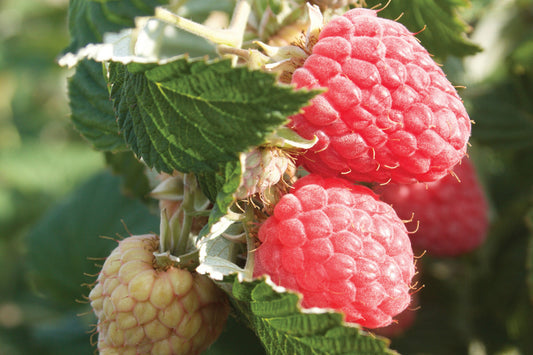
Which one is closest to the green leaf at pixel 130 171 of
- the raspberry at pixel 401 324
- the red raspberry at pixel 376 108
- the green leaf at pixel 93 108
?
the green leaf at pixel 93 108

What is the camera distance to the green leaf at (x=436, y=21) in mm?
1033

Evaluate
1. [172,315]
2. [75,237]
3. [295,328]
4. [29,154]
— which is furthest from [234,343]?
[29,154]

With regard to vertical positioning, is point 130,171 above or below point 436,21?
below

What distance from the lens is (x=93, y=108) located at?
1136 millimetres

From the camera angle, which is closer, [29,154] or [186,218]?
[186,218]

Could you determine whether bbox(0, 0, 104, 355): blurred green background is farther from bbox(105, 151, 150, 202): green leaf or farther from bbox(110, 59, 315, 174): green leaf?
bbox(110, 59, 315, 174): green leaf

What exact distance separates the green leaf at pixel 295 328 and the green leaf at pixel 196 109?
0.56ft

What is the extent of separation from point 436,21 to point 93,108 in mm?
688

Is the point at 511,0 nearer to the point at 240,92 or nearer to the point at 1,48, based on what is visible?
the point at 240,92

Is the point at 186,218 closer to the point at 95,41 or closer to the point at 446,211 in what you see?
the point at 95,41

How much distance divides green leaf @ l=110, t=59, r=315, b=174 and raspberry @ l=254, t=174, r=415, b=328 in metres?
0.12

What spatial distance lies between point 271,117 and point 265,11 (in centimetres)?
46

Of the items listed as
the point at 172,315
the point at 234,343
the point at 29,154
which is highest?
the point at 172,315

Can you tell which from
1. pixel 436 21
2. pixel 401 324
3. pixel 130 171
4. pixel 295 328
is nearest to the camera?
pixel 295 328
